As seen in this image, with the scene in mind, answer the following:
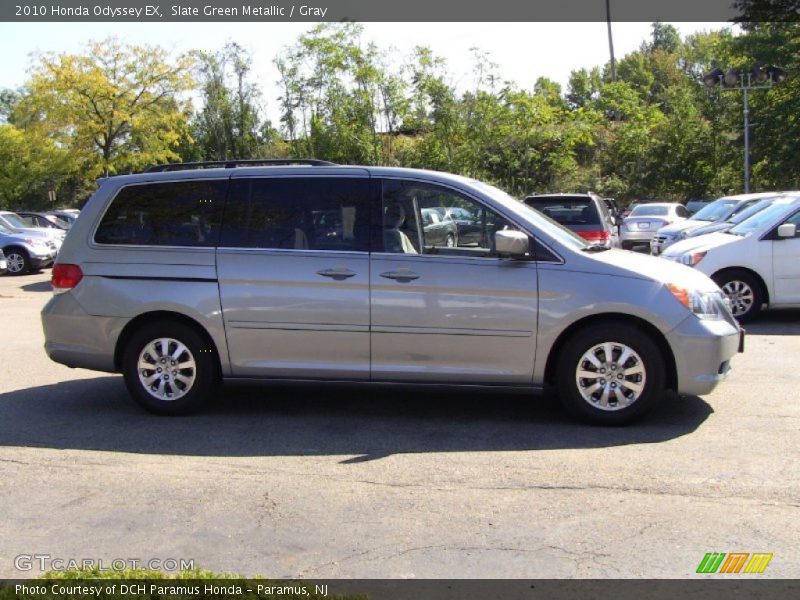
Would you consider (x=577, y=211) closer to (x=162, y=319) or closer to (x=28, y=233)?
(x=162, y=319)

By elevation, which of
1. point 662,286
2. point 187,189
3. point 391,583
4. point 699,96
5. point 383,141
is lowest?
point 391,583

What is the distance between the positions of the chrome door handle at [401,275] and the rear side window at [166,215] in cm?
142

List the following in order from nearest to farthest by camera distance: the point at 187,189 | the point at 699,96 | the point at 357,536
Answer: the point at 357,536
the point at 187,189
the point at 699,96

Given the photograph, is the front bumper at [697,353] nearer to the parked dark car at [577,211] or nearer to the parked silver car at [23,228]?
the parked dark car at [577,211]

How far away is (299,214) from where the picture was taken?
6820 mm

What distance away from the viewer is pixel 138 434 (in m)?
6.51

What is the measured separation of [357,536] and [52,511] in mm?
1769

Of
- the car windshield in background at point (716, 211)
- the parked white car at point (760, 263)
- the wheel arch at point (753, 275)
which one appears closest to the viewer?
the parked white car at point (760, 263)

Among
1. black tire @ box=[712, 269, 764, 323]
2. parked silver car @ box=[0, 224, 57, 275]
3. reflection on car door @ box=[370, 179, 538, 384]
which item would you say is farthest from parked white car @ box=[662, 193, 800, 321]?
parked silver car @ box=[0, 224, 57, 275]

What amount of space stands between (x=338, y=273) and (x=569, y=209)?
8026mm

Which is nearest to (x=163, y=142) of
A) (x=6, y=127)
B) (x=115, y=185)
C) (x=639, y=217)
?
(x=6, y=127)

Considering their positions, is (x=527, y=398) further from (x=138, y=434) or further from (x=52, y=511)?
(x=52, y=511)

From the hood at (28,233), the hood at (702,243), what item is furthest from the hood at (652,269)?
the hood at (28,233)

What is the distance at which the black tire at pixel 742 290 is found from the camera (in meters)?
11.5
